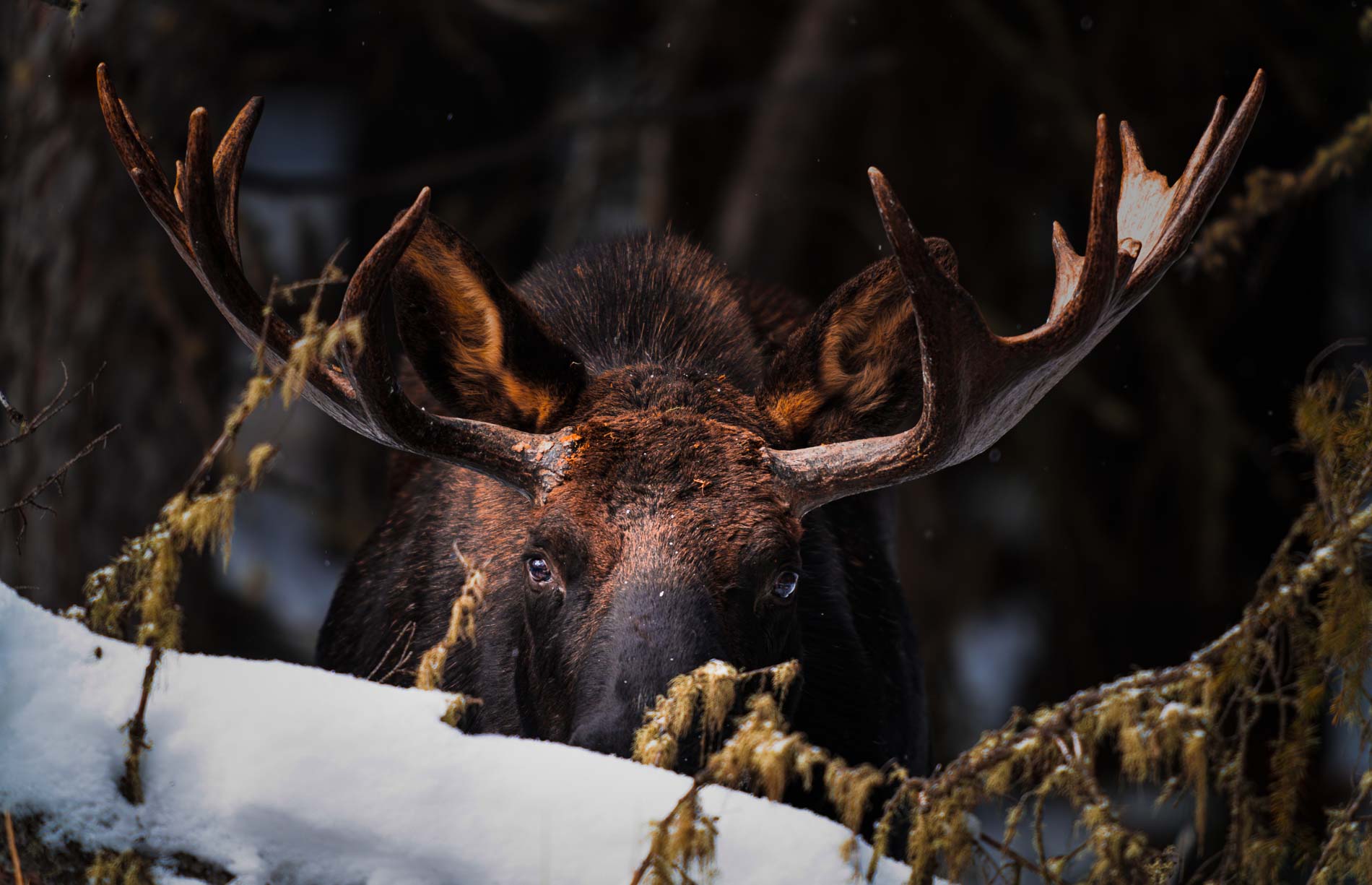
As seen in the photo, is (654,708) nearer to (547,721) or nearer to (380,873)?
(547,721)

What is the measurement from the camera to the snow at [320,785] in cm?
211

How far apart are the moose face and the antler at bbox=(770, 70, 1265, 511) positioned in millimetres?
180

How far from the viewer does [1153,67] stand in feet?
26.4

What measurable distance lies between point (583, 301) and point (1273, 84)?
5311 millimetres

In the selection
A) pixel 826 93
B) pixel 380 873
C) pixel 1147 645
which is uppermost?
pixel 826 93

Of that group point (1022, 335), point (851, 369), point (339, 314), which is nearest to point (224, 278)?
point (339, 314)

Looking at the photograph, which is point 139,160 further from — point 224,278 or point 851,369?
point 851,369

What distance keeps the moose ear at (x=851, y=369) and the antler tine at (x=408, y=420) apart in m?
0.65

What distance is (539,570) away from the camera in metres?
3.31

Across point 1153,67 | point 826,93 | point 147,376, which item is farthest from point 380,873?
point 1153,67

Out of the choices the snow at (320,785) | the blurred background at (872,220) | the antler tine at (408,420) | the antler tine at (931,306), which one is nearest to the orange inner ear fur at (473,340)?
the antler tine at (408,420)

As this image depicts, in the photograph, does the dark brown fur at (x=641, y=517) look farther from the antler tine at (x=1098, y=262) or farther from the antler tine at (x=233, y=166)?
the antler tine at (x=1098, y=262)

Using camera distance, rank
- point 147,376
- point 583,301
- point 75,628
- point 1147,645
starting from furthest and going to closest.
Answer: point 1147,645, point 147,376, point 583,301, point 75,628

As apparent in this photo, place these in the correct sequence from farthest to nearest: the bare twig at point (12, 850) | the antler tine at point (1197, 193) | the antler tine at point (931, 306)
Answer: the antler tine at point (1197, 193) < the antler tine at point (931, 306) < the bare twig at point (12, 850)
